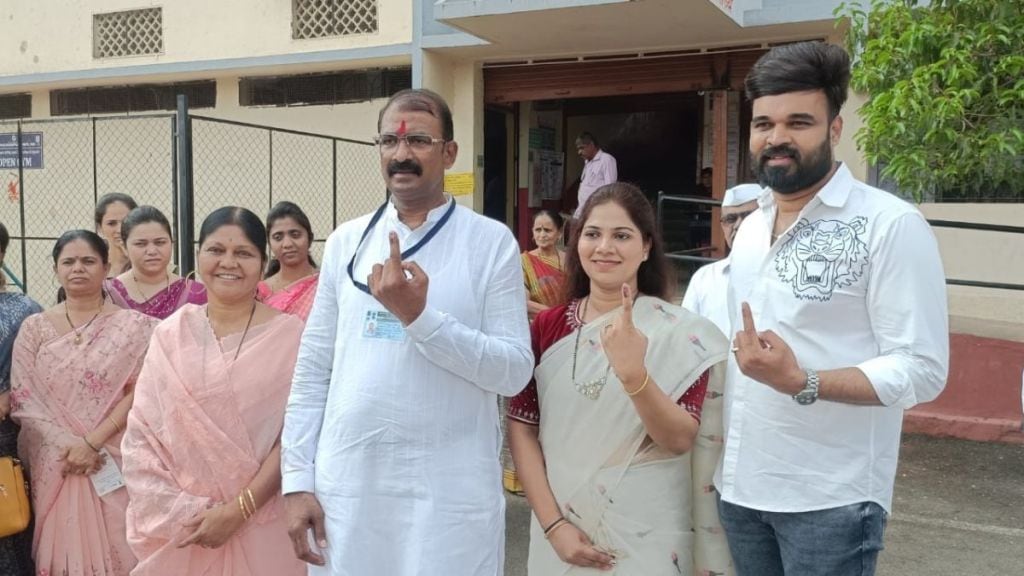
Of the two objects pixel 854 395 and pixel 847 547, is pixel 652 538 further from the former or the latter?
pixel 854 395

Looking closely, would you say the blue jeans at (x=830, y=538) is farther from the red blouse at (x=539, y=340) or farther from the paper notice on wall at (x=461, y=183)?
the paper notice on wall at (x=461, y=183)

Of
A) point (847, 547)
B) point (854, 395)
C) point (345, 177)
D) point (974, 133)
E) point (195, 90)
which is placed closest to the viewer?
point (854, 395)

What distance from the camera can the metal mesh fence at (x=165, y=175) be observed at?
1012 cm

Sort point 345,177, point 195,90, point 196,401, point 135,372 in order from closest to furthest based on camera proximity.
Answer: point 196,401, point 135,372, point 345,177, point 195,90

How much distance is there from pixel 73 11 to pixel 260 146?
3.10 metres

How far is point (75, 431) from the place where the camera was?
3080 mm

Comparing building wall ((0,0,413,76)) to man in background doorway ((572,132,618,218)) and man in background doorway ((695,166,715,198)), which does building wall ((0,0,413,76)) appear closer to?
man in background doorway ((572,132,618,218))

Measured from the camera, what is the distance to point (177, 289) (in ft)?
12.5

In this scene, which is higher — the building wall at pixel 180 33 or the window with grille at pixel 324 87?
the building wall at pixel 180 33

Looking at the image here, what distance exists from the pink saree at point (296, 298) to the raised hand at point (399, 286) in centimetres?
181

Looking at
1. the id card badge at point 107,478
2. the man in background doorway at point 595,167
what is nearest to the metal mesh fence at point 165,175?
the man in background doorway at point 595,167

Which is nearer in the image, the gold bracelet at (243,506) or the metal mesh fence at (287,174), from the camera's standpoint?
the gold bracelet at (243,506)

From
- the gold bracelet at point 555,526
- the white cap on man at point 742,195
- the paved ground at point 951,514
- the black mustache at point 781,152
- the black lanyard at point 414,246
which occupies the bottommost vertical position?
the paved ground at point 951,514

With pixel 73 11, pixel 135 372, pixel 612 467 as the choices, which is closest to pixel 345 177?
pixel 73 11
